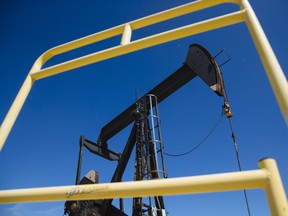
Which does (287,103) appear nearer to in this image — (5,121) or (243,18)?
(243,18)

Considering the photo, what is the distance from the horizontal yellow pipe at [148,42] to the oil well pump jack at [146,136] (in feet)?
19.2

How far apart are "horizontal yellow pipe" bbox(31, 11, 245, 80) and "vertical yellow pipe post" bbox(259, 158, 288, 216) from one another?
796 mm

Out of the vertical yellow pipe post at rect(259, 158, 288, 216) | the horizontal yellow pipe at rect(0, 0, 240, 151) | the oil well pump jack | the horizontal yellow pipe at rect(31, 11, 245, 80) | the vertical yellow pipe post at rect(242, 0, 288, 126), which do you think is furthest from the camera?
the oil well pump jack

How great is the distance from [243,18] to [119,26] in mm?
830

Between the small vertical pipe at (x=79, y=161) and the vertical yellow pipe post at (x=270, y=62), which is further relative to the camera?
the small vertical pipe at (x=79, y=161)

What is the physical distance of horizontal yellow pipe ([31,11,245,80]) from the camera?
122 cm

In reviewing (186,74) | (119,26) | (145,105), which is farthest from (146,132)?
(119,26)

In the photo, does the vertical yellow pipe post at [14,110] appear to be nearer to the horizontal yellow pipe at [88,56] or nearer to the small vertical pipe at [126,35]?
the horizontal yellow pipe at [88,56]

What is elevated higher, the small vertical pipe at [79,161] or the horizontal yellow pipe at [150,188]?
the small vertical pipe at [79,161]

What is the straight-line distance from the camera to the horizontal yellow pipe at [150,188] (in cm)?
70

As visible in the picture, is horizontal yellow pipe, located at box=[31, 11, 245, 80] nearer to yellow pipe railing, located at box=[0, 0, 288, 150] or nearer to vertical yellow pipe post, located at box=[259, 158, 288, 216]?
yellow pipe railing, located at box=[0, 0, 288, 150]

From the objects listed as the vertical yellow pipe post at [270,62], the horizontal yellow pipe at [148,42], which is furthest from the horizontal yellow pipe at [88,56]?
the vertical yellow pipe post at [270,62]

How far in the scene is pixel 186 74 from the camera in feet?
27.5

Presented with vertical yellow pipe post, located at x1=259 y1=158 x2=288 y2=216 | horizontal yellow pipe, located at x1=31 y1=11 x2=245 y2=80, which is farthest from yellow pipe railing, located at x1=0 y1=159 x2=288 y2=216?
horizontal yellow pipe, located at x1=31 y1=11 x2=245 y2=80
